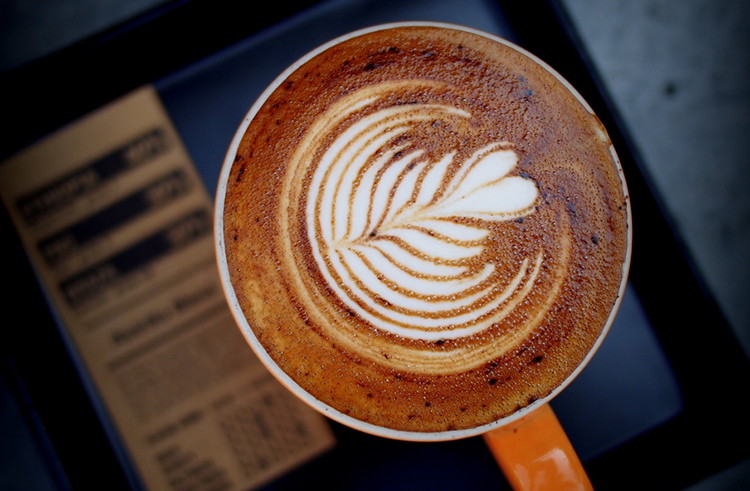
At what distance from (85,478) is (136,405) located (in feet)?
0.36

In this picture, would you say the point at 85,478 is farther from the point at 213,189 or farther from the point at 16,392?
the point at 213,189

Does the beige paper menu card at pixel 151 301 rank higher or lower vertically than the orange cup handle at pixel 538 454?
higher

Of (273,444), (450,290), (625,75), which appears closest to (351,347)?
(450,290)

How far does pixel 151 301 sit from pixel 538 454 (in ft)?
1.94

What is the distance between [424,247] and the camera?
1.62 ft

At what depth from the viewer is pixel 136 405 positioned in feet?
2.37

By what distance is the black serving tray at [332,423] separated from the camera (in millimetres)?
663

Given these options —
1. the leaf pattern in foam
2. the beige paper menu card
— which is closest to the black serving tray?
the beige paper menu card

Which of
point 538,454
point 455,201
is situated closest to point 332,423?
point 538,454

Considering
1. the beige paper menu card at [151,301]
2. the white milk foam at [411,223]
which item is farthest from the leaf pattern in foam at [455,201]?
the beige paper menu card at [151,301]

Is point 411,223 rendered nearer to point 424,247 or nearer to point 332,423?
point 424,247

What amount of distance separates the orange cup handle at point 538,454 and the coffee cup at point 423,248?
0.17 feet

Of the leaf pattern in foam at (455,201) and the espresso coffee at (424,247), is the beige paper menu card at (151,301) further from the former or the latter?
the leaf pattern in foam at (455,201)

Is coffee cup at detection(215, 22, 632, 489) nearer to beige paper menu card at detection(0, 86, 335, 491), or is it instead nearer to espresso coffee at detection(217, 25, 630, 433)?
espresso coffee at detection(217, 25, 630, 433)
